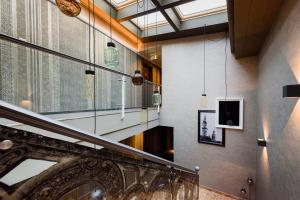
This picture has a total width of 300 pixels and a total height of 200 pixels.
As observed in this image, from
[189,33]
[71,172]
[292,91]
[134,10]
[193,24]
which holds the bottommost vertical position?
[71,172]

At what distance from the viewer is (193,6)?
3.88 meters

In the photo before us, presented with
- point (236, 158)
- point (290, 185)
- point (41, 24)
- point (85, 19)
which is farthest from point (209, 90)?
point (41, 24)

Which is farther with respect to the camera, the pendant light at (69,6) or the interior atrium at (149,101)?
the pendant light at (69,6)

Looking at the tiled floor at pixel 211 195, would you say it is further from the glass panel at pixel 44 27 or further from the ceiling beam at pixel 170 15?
the ceiling beam at pixel 170 15

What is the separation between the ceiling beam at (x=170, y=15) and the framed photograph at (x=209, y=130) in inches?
105

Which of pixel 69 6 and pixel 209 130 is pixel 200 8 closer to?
pixel 209 130

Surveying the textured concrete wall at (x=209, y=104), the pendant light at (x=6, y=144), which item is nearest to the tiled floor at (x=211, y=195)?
the textured concrete wall at (x=209, y=104)

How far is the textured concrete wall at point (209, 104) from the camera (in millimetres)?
4258

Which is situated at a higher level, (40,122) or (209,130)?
(40,122)

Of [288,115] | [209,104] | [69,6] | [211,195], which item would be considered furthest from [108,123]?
[211,195]

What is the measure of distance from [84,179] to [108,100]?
3.29 m

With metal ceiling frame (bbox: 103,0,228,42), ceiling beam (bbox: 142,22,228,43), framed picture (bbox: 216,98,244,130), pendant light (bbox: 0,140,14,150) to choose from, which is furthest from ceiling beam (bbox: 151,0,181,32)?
pendant light (bbox: 0,140,14,150)

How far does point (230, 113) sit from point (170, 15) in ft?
10.5

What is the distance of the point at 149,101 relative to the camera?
18.5ft
